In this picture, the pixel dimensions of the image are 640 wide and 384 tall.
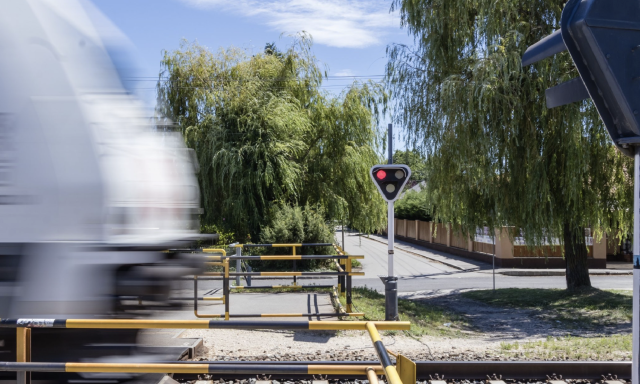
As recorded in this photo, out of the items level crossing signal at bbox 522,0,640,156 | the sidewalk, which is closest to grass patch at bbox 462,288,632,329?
the sidewalk

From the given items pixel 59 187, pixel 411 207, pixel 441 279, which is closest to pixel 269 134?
pixel 441 279

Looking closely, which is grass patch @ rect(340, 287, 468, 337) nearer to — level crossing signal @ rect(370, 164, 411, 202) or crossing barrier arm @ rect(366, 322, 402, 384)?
level crossing signal @ rect(370, 164, 411, 202)

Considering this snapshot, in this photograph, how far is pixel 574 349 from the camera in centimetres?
734

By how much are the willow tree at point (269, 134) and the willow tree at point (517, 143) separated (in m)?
7.95

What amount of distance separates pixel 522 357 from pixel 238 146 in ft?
47.3

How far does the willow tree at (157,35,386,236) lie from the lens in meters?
19.3

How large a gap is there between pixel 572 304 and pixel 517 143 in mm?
3954

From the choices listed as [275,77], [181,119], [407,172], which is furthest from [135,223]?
[275,77]

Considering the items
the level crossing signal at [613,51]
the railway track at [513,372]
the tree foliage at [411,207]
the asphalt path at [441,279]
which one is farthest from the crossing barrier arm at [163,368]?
the tree foliage at [411,207]

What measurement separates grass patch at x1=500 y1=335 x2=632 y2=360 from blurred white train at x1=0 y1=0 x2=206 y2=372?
567 centimetres

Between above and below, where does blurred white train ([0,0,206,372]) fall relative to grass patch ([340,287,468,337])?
above

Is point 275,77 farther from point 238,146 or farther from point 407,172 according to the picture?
point 407,172

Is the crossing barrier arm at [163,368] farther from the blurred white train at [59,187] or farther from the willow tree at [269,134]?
the willow tree at [269,134]

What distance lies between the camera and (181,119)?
20281 mm
